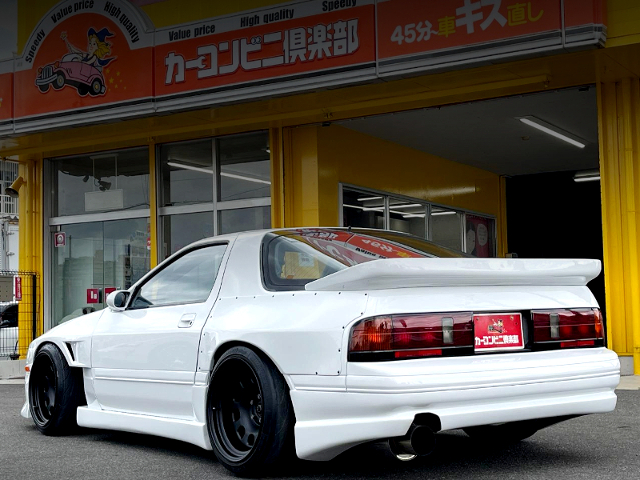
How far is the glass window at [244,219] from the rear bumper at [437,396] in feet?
26.9

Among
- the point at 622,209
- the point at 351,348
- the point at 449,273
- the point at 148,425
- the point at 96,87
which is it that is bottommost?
the point at 148,425

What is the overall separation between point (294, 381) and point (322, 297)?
42cm

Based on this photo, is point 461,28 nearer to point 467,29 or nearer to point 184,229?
point 467,29

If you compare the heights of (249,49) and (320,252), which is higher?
(249,49)

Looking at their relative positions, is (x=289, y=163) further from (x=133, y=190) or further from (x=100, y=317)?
(x=100, y=317)

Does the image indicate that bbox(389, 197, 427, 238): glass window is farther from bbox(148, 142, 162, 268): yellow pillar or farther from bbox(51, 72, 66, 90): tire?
bbox(51, 72, 66, 90): tire

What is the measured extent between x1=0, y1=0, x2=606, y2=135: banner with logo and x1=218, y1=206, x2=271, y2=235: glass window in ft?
7.30

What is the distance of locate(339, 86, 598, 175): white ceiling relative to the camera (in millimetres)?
11805

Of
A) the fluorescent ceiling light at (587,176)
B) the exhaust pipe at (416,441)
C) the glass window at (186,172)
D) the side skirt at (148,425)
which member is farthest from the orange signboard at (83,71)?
the fluorescent ceiling light at (587,176)

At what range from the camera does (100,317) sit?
596 cm

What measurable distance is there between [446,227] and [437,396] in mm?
12191

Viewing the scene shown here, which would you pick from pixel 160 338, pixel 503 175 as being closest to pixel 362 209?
pixel 503 175

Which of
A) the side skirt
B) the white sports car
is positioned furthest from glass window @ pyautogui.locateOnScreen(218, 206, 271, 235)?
the white sports car

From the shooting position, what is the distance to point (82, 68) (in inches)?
461
